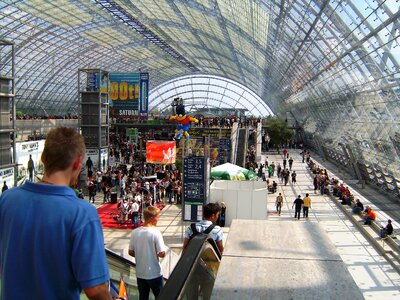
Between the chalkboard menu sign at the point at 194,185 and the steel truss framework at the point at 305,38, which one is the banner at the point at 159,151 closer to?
the steel truss framework at the point at 305,38

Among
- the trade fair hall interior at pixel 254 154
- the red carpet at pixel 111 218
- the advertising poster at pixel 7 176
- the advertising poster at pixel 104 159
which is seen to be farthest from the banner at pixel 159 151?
the advertising poster at pixel 7 176

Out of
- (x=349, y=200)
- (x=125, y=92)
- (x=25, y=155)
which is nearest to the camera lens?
(x=349, y=200)

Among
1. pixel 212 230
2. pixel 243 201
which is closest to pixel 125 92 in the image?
pixel 243 201

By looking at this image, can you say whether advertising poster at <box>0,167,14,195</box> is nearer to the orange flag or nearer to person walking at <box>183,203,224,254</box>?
the orange flag

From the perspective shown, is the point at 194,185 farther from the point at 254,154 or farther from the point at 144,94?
the point at 144,94

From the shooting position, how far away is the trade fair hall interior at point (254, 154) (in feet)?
9.68

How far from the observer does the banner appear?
73.9 feet

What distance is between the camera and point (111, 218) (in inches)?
730

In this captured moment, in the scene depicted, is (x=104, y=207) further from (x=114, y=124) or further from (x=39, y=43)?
(x=39, y=43)

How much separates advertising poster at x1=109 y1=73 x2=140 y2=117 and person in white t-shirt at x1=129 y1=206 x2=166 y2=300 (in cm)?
3417

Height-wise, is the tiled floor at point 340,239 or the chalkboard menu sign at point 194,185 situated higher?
the chalkboard menu sign at point 194,185

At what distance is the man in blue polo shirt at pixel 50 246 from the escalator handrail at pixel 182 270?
0.28 metres

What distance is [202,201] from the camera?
1396cm

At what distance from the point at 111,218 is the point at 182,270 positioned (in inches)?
661
